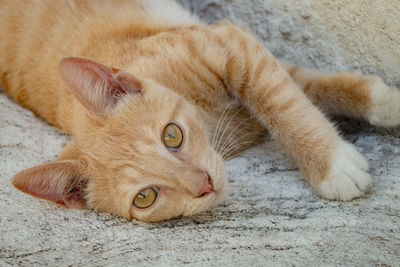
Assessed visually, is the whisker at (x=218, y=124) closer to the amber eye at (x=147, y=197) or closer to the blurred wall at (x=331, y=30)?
the amber eye at (x=147, y=197)

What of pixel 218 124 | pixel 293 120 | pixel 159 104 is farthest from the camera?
pixel 218 124

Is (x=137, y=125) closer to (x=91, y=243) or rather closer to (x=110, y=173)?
(x=110, y=173)

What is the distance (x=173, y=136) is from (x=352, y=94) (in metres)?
0.90

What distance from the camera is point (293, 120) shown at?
1.69 metres

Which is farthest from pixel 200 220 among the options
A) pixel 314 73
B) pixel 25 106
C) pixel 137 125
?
pixel 25 106

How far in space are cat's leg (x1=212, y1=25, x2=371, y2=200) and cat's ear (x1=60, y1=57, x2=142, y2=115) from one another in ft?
1.62

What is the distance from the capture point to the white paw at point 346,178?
4.79ft

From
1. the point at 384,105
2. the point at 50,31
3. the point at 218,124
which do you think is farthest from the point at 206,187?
the point at 50,31

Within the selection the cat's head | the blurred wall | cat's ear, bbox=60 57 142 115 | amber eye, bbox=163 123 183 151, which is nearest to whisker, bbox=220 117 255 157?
the cat's head

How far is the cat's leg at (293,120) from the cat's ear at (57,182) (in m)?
0.79

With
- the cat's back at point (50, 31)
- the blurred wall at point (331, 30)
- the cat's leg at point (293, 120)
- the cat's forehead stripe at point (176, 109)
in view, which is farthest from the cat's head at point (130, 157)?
the blurred wall at point (331, 30)

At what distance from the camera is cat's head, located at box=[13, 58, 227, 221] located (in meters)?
1.42

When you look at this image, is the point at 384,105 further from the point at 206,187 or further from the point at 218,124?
the point at 206,187

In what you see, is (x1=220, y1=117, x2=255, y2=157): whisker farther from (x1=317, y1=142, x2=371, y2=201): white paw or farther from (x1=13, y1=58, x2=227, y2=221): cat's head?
(x1=317, y1=142, x2=371, y2=201): white paw
